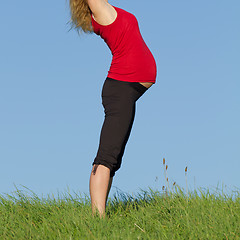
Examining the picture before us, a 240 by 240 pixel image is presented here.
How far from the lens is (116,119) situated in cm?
395

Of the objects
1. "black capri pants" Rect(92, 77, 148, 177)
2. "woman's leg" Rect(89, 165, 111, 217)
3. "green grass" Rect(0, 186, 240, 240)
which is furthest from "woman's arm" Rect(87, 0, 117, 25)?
"green grass" Rect(0, 186, 240, 240)

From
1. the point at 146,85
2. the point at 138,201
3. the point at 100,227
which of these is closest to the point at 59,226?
the point at 100,227

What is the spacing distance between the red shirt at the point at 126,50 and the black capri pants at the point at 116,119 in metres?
0.10

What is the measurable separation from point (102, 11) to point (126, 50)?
1.57 feet

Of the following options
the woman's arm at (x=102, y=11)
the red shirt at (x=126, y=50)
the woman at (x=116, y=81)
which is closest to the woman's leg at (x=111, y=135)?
the woman at (x=116, y=81)

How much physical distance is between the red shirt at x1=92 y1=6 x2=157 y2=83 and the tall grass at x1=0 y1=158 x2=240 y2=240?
1.53 meters

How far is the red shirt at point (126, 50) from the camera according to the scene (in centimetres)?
402

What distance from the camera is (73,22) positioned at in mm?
4410

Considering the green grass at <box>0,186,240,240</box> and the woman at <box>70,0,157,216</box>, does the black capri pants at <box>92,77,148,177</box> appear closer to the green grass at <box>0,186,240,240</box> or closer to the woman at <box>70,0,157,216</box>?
the woman at <box>70,0,157,216</box>

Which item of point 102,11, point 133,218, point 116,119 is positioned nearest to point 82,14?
point 102,11

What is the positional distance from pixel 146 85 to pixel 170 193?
1.53 meters

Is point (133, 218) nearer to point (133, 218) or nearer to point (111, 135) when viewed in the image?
point (133, 218)

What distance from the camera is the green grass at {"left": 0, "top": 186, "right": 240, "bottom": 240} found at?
363cm

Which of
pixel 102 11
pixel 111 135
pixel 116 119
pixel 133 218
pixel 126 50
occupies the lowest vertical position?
pixel 133 218
